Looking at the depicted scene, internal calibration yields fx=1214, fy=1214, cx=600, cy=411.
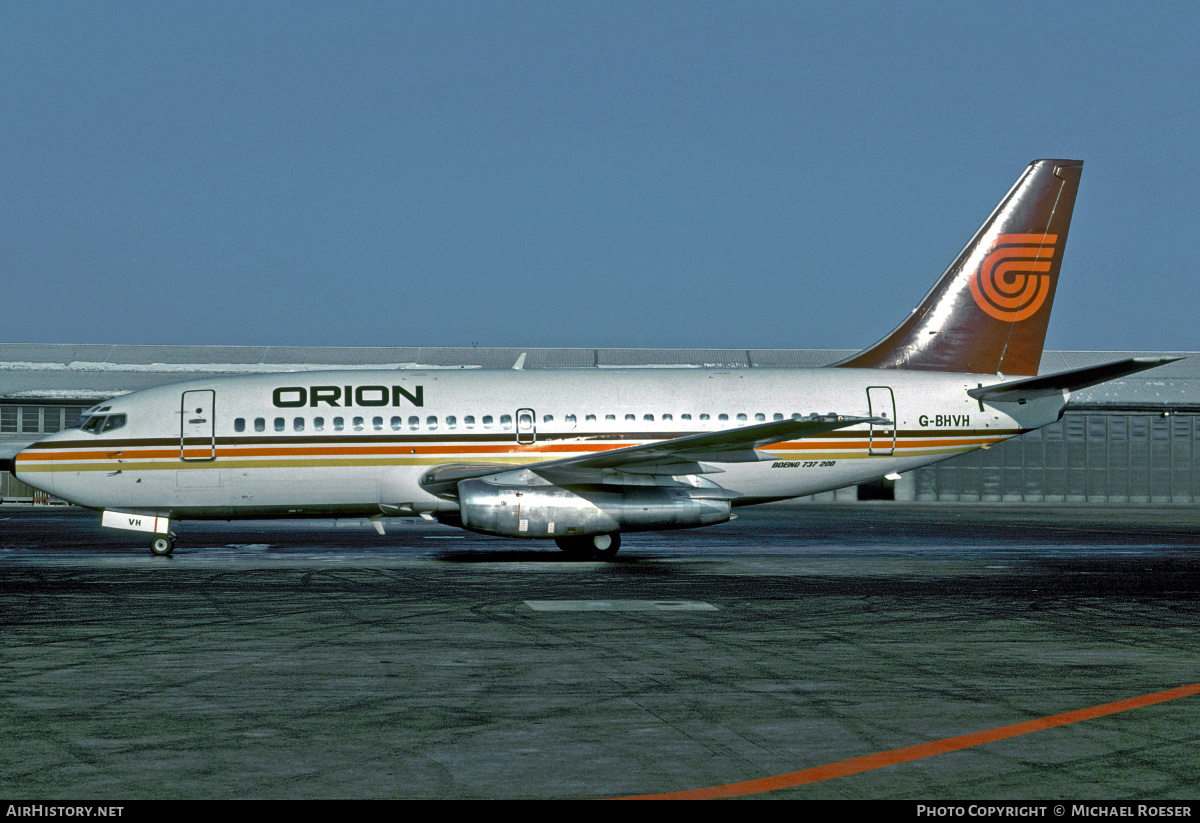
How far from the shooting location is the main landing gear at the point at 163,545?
78.7 ft

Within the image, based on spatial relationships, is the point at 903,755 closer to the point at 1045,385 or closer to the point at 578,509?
the point at 578,509

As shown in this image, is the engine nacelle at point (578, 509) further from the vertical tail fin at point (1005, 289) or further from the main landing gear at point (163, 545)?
the main landing gear at point (163, 545)

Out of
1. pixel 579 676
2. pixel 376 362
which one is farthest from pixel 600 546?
pixel 376 362

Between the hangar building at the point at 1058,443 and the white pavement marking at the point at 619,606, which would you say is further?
the hangar building at the point at 1058,443

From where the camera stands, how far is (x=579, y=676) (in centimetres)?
1025

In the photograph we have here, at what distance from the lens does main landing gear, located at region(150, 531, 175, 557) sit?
23992mm

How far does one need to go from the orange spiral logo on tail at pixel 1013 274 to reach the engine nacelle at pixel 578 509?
8139 millimetres

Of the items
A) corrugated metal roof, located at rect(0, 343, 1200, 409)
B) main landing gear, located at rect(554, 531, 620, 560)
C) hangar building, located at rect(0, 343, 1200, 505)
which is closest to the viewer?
main landing gear, located at rect(554, 531, 620, 560)

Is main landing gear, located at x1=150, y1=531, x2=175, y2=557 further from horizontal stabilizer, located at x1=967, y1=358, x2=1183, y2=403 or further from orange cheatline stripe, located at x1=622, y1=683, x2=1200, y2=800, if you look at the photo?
orange cheatline stripe, located at x1=622, y1=683, x2=1200, y2=800

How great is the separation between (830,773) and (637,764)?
1122 millimetres

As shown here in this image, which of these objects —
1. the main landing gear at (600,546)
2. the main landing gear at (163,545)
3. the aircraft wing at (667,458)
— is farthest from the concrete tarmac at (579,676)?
the main landing gear at (600,546)

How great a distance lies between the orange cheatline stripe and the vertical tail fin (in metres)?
17.8

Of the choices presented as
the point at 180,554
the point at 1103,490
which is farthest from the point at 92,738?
the point at 1103,490

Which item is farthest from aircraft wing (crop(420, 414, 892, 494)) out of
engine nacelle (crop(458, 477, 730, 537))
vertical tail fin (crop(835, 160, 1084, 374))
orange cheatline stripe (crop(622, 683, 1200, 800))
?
orange cheatline stripe (crop(622, 683, 1200, 800))
